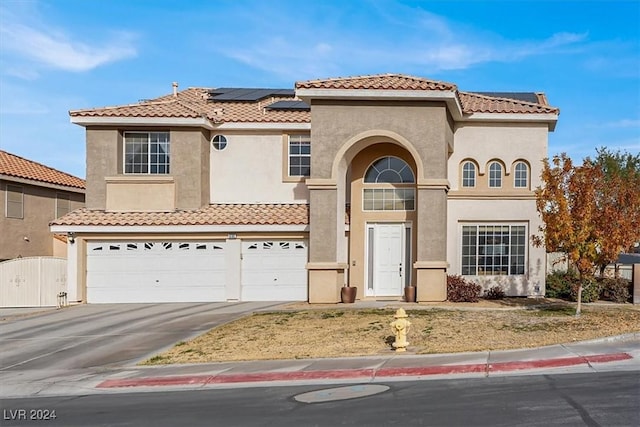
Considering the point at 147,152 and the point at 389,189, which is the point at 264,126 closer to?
the point at 147,152

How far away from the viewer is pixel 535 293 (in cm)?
2356

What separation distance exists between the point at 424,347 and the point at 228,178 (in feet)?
44.5

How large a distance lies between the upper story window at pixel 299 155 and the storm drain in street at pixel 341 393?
1490 centimetres

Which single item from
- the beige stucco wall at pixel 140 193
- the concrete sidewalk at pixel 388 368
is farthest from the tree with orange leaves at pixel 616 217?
the beige stucco wall at pixel 140 193

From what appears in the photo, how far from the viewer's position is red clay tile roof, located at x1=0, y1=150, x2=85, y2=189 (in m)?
28.9

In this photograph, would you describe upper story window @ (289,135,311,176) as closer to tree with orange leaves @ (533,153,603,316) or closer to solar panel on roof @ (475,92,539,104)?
solar panel on roof @ (475,92,539,104)

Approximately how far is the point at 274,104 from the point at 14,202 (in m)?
12.6

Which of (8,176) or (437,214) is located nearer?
(437,214)

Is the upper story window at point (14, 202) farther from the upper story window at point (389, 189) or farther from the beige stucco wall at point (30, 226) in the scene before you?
the upper story window at point (389, 189)

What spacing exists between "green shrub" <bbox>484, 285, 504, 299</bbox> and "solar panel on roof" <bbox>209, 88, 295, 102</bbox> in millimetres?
12572

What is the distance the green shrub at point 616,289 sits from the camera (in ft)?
72.1

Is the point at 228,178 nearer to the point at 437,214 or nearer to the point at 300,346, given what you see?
the point at 437,214

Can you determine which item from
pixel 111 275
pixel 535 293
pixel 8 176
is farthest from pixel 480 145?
pixel 8 176

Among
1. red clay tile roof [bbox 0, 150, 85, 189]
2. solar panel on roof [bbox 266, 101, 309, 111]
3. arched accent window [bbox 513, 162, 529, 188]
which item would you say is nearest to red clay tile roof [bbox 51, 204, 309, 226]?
→ solar panel on roof [bbox 266, 101, 309, 111]
